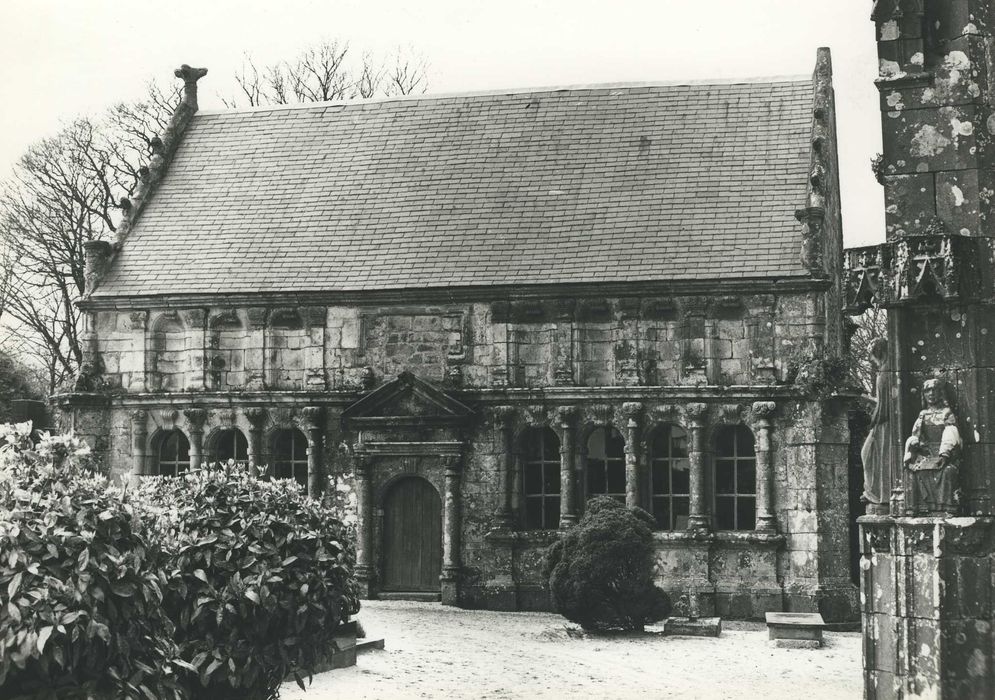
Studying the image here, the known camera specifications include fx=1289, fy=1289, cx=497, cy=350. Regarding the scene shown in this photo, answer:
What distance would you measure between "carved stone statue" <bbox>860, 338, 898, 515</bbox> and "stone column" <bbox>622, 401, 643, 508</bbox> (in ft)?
41.2

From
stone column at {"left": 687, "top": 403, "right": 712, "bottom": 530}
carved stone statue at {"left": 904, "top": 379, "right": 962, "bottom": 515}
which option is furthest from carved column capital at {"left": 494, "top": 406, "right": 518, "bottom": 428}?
carved stone statue at {"left": 904, "top": 379, "right": 962, "bottom": 515}

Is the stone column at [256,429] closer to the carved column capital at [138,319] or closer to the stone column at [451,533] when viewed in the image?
the carved column capital at [138,319]

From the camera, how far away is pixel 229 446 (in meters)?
25.5

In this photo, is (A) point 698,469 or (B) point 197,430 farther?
(B) point 197,430

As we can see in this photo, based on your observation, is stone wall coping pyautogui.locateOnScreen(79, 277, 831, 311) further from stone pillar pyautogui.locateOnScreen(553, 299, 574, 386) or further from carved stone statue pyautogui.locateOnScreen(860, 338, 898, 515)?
carved stone statue pyautogui.locateOnScreen(860, 338, 898, 515)

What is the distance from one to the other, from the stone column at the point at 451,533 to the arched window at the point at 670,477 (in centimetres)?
356

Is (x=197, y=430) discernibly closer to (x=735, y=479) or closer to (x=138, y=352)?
(x=138, y=352)

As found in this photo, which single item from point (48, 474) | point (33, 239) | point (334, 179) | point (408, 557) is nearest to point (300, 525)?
point (48, 474)

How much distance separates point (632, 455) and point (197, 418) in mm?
8525

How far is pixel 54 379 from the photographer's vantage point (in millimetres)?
34844

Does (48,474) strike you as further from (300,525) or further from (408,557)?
(408,557)

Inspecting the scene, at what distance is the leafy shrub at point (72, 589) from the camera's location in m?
7.80

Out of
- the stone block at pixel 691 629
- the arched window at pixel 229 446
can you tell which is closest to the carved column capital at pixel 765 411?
the stone block at pixel 691 629

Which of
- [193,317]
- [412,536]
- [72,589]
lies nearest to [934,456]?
[72,589]
